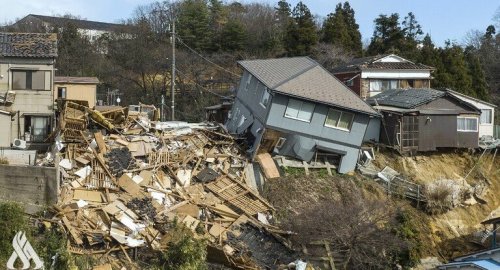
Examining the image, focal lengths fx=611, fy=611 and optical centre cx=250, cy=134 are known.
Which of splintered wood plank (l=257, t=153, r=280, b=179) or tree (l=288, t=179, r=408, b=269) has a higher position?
splintered wood plank (l=257, t=153, r=280, b=179)

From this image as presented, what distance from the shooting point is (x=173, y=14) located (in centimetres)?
4900

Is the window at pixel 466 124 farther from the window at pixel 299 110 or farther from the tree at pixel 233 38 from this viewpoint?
the tree at pixel 233 38

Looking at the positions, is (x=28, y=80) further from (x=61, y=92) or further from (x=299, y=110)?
(x=299, y=110)

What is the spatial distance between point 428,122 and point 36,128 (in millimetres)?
17059

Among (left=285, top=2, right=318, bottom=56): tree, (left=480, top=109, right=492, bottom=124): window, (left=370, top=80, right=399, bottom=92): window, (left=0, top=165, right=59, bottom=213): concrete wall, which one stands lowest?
(left=0, top=165, right=59, bottom=213): concrete wall

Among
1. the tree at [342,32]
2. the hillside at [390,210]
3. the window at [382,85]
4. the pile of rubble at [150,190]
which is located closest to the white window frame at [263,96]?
the pile of rubble at [150,190]

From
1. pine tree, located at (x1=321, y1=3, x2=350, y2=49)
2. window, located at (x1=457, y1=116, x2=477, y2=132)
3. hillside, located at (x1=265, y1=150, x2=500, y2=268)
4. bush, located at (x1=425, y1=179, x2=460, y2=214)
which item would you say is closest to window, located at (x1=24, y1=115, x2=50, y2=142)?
hillside, located at (x1=265, y1=150, x2=500, y2=268)

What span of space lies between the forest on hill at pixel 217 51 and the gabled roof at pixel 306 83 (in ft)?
30.8

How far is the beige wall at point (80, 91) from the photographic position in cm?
2839

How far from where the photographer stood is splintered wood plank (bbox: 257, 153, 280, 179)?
23.9 m

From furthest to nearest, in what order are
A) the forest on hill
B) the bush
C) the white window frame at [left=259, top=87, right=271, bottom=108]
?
the forest on hill, the white window frame at [left=259, top=87, right=271, bottom=108], the bush

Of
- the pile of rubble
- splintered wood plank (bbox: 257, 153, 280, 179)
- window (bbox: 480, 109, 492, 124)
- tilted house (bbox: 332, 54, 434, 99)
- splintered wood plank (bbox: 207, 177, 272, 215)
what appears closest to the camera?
the pile of rubble

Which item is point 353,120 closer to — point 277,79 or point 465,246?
point 277,79

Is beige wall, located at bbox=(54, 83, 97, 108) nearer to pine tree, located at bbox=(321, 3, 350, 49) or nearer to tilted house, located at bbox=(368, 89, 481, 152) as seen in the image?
tilted house, located at bbox=(368, 89, 481, 152)
